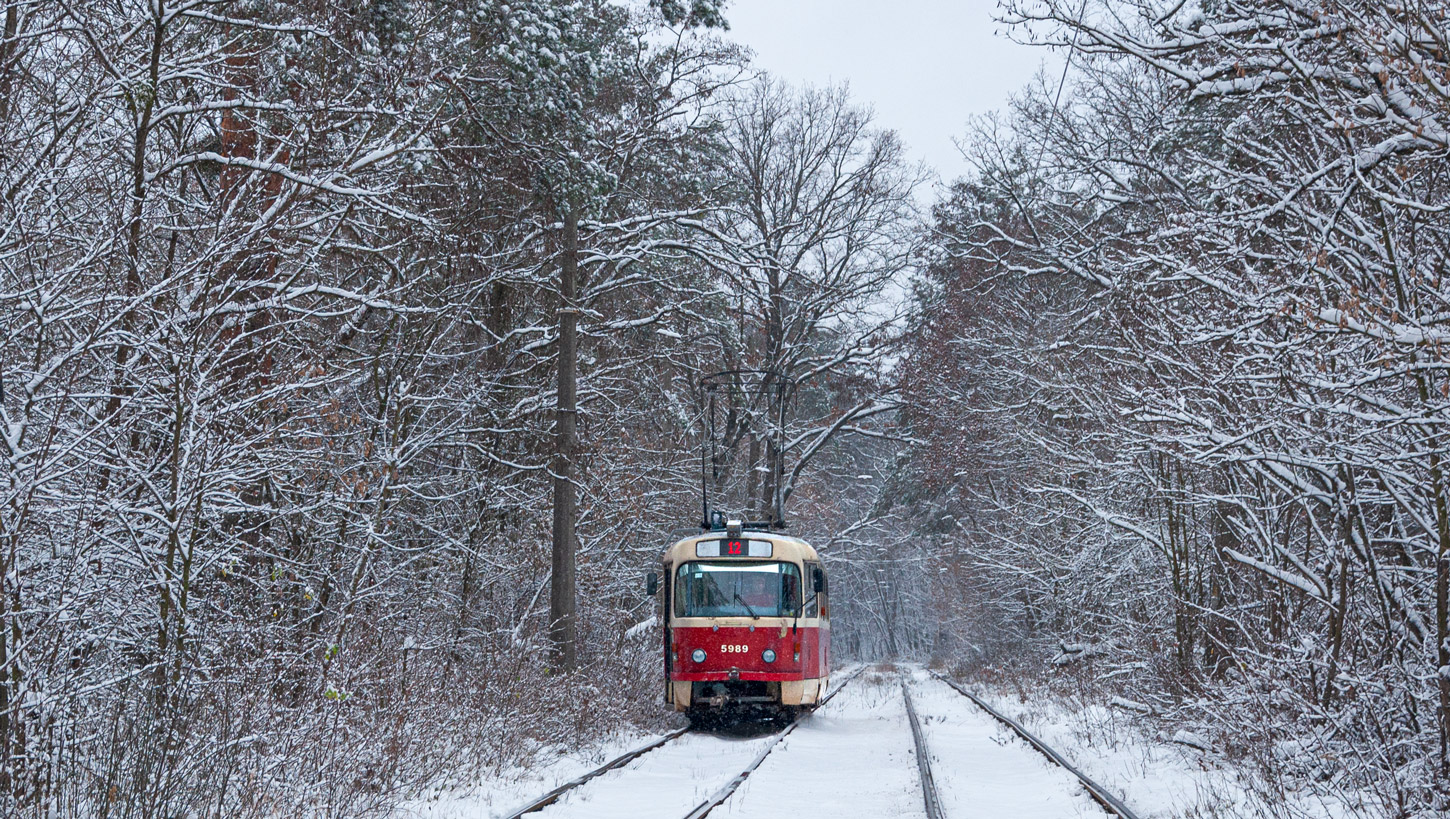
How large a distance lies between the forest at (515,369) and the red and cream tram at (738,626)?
4.09 ft

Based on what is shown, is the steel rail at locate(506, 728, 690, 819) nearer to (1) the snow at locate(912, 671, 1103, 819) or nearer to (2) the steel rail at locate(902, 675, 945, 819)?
(2) the steel rail at locate(902, 675, 945, 819)

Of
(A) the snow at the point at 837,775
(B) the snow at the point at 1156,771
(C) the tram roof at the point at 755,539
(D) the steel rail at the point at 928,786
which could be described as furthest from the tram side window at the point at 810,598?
(D) the steel rail at the point at 928,786

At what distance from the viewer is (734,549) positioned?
17.6 meters

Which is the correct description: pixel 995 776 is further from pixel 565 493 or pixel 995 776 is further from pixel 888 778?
pixel 565 493

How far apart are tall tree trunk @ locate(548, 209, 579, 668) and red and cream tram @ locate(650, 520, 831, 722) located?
1.34m

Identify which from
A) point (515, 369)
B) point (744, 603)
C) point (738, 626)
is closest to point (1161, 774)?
point (738, 626)

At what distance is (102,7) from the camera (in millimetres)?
8875

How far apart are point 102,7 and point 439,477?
27.5 ft

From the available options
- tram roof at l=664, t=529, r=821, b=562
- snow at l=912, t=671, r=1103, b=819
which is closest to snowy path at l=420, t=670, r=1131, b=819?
snow at l=912, t=671, r=1103, b=819

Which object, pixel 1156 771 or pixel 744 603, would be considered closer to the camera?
pixel 1156 771

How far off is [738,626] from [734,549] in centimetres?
105

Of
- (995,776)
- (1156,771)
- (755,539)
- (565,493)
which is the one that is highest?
(565,493)

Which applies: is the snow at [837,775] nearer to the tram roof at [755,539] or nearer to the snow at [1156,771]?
the snow at [1156,771]

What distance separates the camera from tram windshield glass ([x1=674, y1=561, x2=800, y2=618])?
17.4 metres
